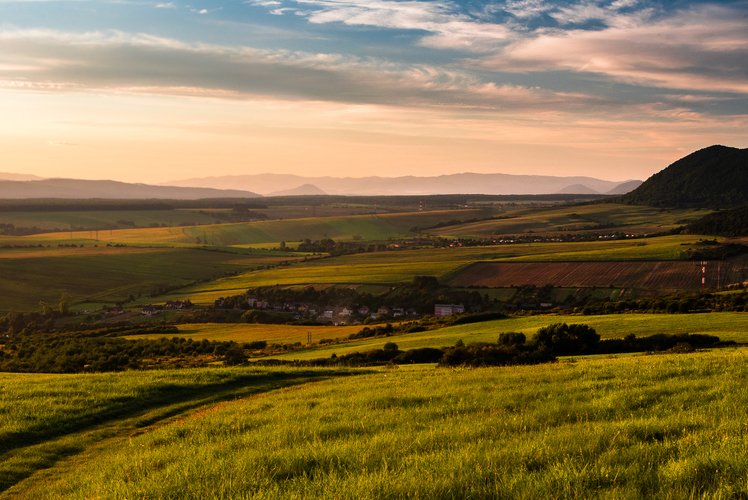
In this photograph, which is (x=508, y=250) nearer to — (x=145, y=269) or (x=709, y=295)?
(x=709, y=295)

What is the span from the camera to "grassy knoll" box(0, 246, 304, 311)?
125500 mm

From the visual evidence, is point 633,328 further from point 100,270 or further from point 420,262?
point 100,270

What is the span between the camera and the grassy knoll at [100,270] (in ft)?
412

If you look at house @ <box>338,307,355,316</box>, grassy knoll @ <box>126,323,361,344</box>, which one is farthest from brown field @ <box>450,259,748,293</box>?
grassy knoll @ <box>126,323,361,344</box>

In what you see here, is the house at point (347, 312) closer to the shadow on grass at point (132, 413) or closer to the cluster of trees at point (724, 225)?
the shadow on grass at point (132, 413)

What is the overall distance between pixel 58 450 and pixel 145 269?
15408 cm

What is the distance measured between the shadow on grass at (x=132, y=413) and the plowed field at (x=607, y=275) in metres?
85.5

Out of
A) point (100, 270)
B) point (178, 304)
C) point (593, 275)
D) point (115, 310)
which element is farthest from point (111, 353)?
point (100, 270)

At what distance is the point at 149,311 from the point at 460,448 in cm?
11090

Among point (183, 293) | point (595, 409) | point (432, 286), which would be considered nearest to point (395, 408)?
point (595, 409)

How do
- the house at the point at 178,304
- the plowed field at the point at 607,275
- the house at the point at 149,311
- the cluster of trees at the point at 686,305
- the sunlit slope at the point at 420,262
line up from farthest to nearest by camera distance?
the sunlit slope at the point at 420,262
the house at the point at 178,304
the house at the point at 149,311
the plowed field at the point at 607,275
the cluster of trees at the point at 686,305

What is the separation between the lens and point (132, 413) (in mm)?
16516

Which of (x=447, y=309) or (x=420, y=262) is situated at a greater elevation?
(x=420, y=262)

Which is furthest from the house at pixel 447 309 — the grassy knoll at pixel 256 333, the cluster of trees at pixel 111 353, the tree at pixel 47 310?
the tree at pixel 47 310
